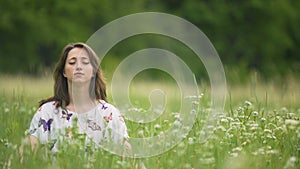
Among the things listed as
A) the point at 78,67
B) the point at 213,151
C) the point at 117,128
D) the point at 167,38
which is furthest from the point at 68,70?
the point at 167,38

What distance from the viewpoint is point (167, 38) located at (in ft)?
91.5

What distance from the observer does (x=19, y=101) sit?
6.08 metres

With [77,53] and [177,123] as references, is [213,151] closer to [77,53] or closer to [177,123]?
[177,123]

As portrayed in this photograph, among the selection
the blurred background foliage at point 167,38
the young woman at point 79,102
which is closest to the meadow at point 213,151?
the young woman at point 79,102

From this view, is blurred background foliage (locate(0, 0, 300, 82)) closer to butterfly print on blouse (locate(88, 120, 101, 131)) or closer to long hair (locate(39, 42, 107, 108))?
long hair (locate(39, 42, 107, 108))

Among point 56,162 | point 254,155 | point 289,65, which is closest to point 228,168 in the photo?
point 254,155

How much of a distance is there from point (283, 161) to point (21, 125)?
261 cm

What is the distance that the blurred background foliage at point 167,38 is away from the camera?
24297 mm

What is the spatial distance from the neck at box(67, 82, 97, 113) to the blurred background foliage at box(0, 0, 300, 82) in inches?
642

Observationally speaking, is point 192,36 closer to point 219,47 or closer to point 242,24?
point 219,47

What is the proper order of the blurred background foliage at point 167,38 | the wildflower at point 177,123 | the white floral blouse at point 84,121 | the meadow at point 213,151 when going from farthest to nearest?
the blurred background foliage at point 167,38 → the white floral blouse at point 84,121 → the wildflower at point 177,123 → the meadow at point 213,151

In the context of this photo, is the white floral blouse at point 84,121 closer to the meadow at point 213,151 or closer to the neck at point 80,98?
the neck at point 80,98

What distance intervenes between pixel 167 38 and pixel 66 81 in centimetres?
2291

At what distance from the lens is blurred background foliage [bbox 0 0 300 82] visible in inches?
957
